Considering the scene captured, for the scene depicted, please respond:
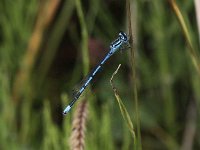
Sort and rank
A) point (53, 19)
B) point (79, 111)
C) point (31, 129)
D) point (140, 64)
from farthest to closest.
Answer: point (53, 19) < point (140, 64) < point (31, 129) < point (79, 111)

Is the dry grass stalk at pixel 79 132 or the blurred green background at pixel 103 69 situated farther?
the blurred green background at pixel 103 69

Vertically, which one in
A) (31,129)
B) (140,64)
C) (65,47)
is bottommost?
(31,129)

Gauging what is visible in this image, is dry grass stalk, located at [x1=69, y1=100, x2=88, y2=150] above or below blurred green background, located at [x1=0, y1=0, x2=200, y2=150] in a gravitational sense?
below

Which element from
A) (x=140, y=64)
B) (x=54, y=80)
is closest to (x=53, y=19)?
(x=54, y=80)

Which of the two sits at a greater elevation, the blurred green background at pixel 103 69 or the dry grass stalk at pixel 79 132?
the blurred green background at pixel 103 69

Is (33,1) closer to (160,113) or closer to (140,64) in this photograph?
(140,64)

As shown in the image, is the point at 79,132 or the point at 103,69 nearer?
the point at 79,132

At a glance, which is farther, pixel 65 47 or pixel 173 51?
pixel 65 47

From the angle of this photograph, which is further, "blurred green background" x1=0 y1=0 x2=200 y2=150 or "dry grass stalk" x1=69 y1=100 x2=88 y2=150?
"blurred green background" x1=0 y1=0 x2=200 y2=150
